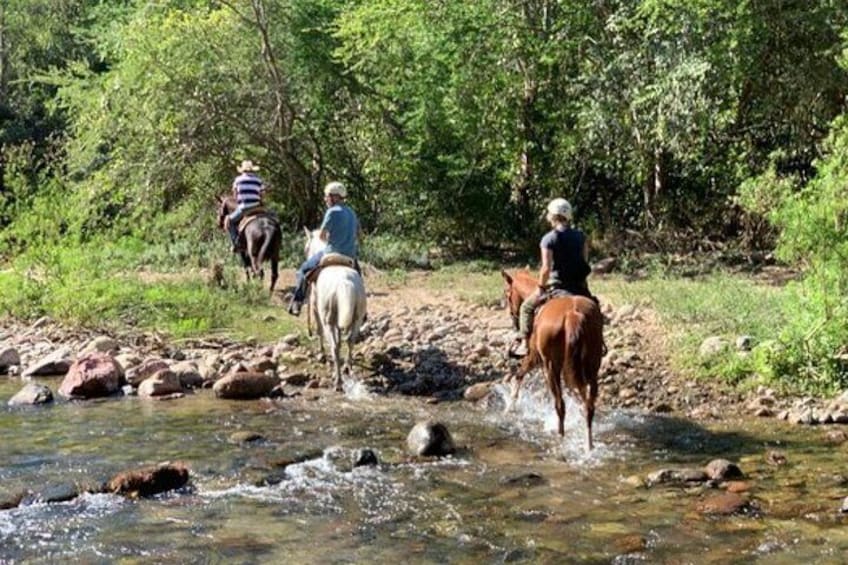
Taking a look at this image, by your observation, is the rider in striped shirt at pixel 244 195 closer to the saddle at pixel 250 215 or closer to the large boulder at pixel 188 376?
the saddle at pixel 250 215

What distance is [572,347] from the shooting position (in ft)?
29.9

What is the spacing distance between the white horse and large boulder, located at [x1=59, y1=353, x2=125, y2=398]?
251cm

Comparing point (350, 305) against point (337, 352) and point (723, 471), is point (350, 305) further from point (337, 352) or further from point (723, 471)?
point (723, 471)

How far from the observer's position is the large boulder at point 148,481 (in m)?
8.00

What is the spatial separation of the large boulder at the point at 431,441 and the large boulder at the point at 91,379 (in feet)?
14.9

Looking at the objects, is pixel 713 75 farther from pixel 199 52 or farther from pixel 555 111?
pixel 199 52

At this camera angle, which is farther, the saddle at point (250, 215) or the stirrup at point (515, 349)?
the saddle at point (250, 215)

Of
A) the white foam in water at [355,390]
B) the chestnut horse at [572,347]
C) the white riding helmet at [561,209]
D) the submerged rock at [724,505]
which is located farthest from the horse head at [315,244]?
the submerged rock at [724,505]

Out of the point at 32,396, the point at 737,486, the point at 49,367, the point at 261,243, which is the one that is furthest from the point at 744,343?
the point at 49,367

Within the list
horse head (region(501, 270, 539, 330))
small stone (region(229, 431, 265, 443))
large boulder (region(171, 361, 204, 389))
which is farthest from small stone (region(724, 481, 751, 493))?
large boulder (region(171, 361, 204, 389))

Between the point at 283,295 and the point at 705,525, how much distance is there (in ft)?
36.2

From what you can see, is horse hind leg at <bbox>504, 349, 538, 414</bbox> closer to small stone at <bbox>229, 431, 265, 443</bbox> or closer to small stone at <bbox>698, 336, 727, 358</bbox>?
small stone at <bbox>698, 336, 727, 358</bbox>

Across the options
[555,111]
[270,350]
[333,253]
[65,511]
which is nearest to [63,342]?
[270,350]

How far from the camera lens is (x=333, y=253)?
12633mm
